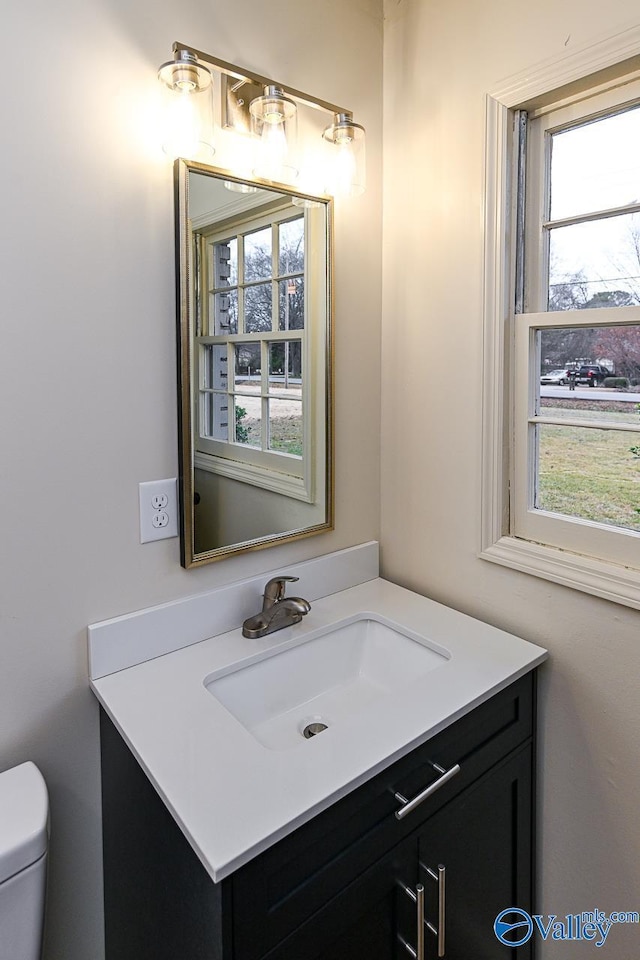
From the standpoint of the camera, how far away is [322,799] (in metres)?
0.83

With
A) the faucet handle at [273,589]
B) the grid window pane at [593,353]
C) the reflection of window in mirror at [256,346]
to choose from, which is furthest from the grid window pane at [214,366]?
the grid window pane at [593,353]

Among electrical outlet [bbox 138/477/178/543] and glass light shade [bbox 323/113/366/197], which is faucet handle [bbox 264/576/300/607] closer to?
electrical outlet [bbox 138/477/178/543]

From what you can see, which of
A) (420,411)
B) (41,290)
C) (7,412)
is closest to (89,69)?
(41,290)

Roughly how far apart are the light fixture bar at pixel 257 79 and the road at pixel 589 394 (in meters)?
0.78

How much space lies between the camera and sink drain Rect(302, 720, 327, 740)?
3.88 ft

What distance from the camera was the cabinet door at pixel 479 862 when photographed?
1045mm

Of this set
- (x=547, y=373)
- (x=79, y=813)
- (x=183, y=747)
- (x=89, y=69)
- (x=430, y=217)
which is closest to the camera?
(x=183, y=747)

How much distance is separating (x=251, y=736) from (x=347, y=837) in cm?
22

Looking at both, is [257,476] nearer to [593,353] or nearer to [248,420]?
[248,420]

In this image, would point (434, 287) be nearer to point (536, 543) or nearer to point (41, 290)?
point (536, 543)

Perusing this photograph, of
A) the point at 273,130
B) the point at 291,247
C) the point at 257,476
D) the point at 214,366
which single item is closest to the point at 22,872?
the point at 257,476

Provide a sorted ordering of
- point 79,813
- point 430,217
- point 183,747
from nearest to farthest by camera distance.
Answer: point 183,747, point 79,813, point 430,217

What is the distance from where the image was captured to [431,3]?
4.48ft

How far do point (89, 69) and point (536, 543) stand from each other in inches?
51.5
